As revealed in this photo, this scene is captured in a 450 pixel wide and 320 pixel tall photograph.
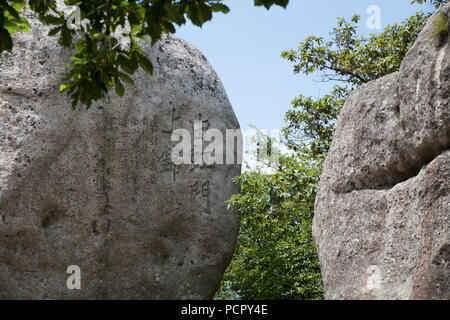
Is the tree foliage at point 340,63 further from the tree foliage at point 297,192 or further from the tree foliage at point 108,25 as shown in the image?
the tree foliage at point 108,25

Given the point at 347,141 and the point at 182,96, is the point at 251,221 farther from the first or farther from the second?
the point at 347,141

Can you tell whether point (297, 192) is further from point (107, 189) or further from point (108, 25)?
point (108, 25)

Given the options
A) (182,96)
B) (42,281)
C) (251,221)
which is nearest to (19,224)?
(42,281)

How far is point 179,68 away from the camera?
8445 mm

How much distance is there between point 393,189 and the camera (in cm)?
519

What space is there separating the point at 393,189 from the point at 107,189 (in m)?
3.92

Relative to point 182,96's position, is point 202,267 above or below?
below

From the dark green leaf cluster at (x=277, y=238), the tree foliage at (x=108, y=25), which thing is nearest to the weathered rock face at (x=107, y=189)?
the dark green leaf cluster at (x=277, y=238)

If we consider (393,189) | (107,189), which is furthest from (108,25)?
(107,189)

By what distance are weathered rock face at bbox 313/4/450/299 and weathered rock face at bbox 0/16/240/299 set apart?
259cm

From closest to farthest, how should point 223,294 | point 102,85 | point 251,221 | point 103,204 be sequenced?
1. point 102,85
2. point 103,204
3. point 251,221
4. point 223,294

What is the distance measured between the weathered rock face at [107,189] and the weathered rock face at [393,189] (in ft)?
8.51

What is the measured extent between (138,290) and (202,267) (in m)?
0.95

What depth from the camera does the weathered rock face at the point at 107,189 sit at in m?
7.21
